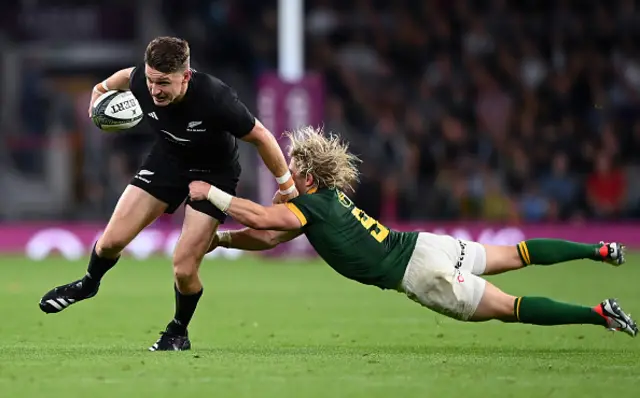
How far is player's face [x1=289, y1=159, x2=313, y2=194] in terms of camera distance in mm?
8422

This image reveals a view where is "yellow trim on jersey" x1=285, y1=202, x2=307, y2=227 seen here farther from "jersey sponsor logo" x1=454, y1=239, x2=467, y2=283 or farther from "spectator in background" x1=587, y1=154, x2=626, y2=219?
"spectator in background" x1=587, y1=154, x2=626, y2=219

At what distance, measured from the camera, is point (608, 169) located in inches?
771

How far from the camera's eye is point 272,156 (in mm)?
8297

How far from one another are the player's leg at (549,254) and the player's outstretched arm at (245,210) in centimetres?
144

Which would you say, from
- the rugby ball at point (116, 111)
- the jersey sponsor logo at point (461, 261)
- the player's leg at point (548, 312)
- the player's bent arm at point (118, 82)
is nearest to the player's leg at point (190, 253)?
the rugby ball at point (116, 111)

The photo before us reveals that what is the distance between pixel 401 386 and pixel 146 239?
13.7 meters

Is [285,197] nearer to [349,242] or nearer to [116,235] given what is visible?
[349,242]

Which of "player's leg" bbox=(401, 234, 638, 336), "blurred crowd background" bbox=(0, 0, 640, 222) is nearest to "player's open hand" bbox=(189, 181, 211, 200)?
"player's leg" bbox=(401, 234, 638, 336)

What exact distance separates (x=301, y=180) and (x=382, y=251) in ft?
2.34

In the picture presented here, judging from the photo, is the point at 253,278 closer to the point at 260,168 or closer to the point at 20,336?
the point at 260,168

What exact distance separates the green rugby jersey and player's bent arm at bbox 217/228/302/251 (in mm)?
652

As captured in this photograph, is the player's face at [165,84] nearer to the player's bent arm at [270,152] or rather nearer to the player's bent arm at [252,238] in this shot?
the player's bent arm at [270,152]

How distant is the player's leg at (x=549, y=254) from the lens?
8.59 metres

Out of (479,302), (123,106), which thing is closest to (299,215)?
(479,302)
